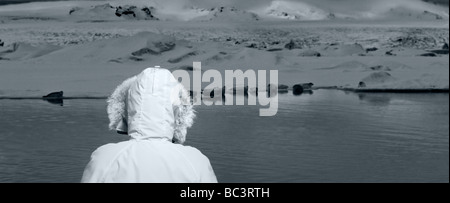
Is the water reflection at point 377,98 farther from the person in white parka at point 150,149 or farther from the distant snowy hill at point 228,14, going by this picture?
the person in white parka at point 150,149

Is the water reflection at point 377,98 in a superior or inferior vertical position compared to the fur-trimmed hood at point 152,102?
superior

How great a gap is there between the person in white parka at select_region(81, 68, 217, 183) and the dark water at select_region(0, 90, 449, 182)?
2202 millimetres

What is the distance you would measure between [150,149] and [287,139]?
11.1 feet

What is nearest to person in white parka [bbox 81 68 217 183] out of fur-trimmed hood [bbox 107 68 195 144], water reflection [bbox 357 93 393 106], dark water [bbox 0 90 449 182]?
fur-trimmed hood [bbox 107 68 195 144]

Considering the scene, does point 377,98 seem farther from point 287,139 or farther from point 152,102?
point 152,102

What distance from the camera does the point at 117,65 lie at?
249 inches

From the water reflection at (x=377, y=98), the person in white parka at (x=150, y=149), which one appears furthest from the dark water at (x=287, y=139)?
the person in white parka at (x=150, y=149)

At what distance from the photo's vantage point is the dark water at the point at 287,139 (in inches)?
139

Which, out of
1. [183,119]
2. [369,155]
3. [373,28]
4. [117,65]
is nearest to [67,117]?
[117,65]

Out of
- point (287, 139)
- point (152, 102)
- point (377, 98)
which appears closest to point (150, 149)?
point (152, 102)

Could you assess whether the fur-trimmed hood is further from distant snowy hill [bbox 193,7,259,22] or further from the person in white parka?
distant snowy hill [bbox 193,7,259,22]

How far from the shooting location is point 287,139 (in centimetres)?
446

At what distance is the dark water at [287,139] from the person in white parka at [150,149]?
7.22 ft
